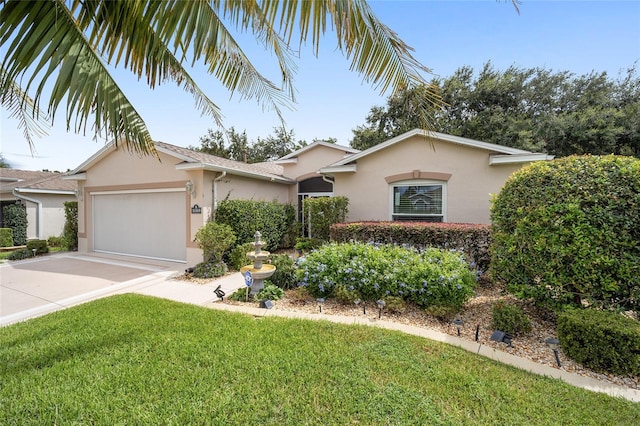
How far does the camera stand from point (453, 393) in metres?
2.92

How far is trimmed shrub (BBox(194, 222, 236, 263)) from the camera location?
890 cm

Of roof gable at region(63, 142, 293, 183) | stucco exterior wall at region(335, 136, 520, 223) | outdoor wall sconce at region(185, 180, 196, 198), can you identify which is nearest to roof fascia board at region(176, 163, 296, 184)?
roof gable at region(63, 142, 293, 183)

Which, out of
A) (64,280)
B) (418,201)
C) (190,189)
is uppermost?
(190,189)

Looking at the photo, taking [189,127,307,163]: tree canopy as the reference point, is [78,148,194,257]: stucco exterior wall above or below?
below

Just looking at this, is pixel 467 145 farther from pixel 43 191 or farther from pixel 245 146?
pixel 245 146

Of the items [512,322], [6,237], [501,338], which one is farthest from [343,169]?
[6,237]

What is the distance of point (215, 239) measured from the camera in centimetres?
890

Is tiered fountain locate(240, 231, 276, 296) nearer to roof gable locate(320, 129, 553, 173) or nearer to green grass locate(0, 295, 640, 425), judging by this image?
green grass locate(0, 295, 640, 425)

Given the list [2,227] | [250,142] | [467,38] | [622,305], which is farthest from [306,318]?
[250,142]

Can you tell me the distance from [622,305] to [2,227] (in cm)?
2586

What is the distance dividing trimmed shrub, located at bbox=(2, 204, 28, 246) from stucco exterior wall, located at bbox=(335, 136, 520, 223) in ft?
58.8

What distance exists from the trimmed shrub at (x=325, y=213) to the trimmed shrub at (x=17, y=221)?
1681 cm

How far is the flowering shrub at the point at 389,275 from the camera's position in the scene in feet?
17.0

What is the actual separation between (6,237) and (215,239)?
14605mm
